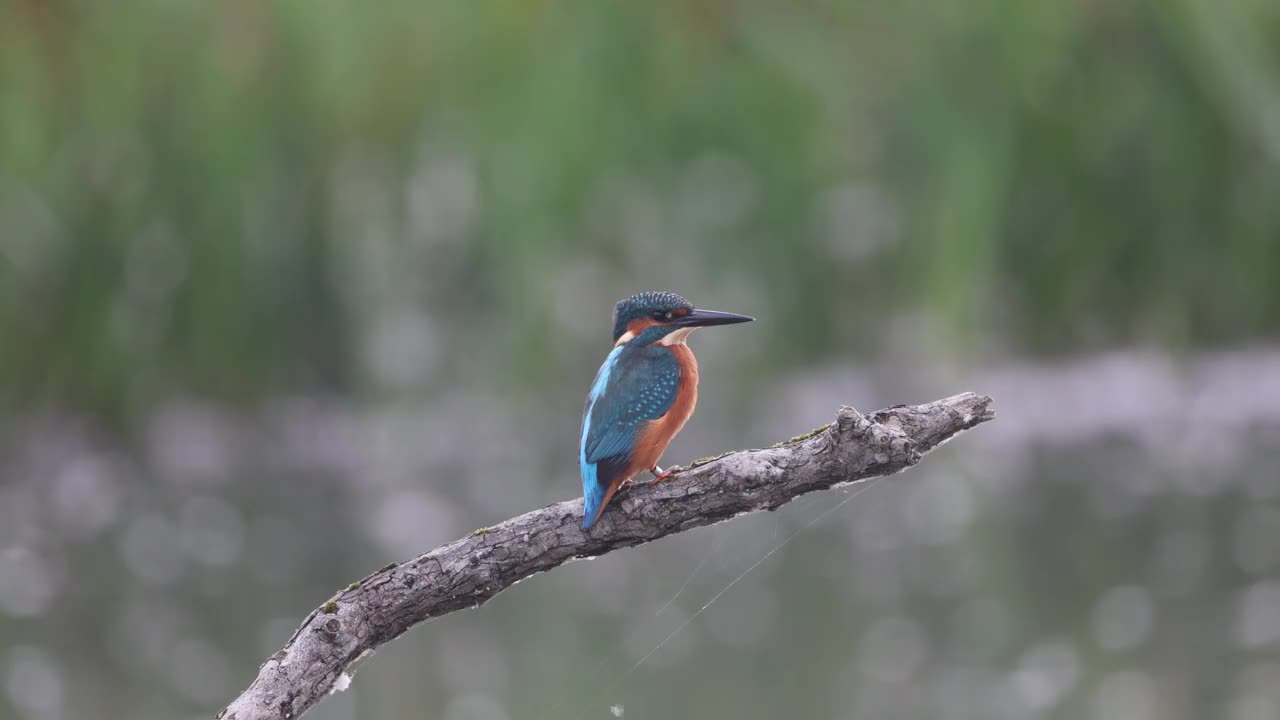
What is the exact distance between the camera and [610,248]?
22.6 ft

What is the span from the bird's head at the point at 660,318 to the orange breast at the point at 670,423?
0.12ft

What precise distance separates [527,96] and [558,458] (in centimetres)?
241

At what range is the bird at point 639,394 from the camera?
1.91 metres

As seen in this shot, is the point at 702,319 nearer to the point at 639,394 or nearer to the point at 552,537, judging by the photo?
the point at 639,394

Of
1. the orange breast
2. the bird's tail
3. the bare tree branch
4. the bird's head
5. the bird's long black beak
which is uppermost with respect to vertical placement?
the bird's head

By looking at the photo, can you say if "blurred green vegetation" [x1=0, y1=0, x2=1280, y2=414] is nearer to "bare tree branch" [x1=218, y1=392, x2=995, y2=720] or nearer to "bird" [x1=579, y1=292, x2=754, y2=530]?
"bird" [x1=579, y1=292, x2=754, y2=530]

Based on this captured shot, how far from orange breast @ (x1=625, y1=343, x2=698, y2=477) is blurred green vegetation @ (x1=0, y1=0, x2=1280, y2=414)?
4.43m

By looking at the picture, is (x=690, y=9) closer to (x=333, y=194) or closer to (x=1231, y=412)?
(x=333, y=194)

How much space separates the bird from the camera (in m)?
1.91

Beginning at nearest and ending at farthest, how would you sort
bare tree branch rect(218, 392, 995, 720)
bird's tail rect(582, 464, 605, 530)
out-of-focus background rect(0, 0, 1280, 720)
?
bare tree branch rect(218, 392, 995, 720) → bird's tail rect(582, 464, 605, 530) → out-of-focus background rect(0, 0, 1280, 720)

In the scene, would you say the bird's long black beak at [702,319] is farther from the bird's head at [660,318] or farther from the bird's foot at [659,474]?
the bird's foot at [659,474]

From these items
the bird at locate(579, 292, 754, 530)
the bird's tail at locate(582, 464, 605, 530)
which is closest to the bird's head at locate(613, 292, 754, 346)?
the bird at locate(579, 292, 754, 530)

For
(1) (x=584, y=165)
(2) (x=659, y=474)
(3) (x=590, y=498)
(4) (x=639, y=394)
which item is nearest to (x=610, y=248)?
(1) (x=584, y=165)

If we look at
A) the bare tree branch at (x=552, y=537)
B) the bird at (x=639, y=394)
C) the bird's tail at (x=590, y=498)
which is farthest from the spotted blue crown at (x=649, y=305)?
the bare tree branch at (x=552, y=537)
